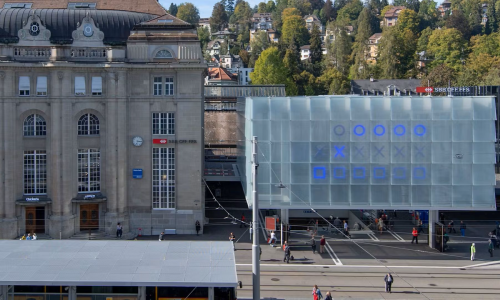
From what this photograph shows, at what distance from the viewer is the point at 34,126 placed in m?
53.4

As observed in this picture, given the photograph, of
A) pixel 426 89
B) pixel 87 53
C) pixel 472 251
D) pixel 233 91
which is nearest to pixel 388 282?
pixel 472 251

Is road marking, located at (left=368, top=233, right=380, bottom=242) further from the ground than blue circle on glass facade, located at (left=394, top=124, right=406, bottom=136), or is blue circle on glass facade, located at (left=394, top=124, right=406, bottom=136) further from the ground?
blue circle on glass facade, located at (left=394, top=124, right=406, bottom=136)

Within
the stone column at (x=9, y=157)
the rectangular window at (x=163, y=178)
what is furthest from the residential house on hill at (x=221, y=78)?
the stone column at (x=9, y=157)

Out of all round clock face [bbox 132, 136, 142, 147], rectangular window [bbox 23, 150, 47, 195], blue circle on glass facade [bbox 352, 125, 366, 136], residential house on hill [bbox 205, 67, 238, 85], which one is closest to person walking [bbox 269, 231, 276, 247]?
blue circle on glass facade [bbox 352, 125, 366, 136]

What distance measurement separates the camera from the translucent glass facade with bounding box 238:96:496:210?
4844cm

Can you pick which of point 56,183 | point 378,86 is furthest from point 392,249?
point 378,86

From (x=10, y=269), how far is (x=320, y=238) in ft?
96.0

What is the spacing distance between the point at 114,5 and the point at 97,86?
1406 cm

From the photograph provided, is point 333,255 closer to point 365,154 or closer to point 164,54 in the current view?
point 365,154

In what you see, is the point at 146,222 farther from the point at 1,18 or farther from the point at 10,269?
the point at 10,269

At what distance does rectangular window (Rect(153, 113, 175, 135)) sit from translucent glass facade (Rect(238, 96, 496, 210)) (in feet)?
29.4

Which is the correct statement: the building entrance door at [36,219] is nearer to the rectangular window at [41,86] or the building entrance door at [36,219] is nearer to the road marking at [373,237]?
the rectangular window at [41,86]

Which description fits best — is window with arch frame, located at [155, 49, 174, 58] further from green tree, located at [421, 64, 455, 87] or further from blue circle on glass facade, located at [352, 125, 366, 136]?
green tree, located at [421, 64, 455, 87]

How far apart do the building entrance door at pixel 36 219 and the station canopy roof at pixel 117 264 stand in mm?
21720
